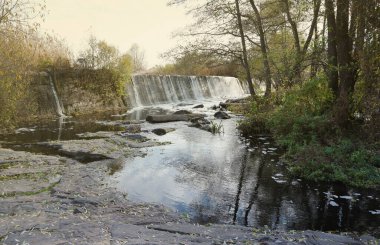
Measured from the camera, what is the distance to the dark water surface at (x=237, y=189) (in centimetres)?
678

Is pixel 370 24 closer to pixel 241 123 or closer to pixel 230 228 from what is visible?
pixel 230 228

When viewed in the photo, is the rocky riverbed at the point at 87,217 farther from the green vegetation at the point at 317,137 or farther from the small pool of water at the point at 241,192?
the green vegetation at the point at 317,137

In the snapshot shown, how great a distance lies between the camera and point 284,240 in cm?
529

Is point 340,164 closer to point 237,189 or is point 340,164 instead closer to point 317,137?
point 317,137

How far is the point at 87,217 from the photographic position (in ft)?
19.5

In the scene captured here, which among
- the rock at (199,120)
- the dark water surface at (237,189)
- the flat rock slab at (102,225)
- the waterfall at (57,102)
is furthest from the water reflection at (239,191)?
the waterfall at (57,102)

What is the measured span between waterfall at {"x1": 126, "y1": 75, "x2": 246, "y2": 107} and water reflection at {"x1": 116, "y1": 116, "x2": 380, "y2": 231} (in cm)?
1850

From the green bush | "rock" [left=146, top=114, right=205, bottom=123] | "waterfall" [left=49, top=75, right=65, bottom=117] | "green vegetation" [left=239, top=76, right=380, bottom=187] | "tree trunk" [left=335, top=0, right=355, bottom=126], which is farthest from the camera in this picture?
"waterfall" [left=49, top=75, right=65, bottom=117]

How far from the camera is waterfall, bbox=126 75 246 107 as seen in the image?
30953 millimetres

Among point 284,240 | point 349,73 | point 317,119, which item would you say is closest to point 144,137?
point 317,119

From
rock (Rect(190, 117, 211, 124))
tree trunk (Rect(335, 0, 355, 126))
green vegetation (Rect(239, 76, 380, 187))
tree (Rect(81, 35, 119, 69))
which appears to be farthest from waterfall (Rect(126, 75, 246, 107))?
tree trunk (Rect(335, 0, 355, 126))

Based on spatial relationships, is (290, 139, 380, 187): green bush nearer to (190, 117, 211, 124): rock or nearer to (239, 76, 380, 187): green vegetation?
(239, 76, 380, 187): green vegetation

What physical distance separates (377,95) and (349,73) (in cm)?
307

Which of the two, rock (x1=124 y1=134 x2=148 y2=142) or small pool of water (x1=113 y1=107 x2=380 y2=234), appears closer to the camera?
small pool of water (x1=113 y1=107 x2=380 y2=234)
